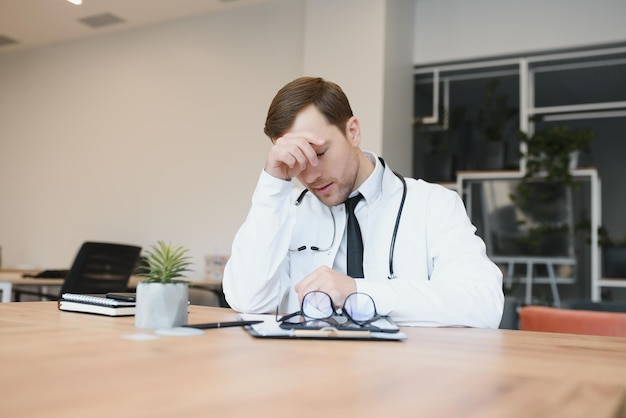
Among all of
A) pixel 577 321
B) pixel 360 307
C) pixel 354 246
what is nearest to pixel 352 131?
pixel 354 246

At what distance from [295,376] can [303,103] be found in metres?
1.17

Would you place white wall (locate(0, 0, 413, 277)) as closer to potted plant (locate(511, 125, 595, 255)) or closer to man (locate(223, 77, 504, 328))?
potted plant (locate(511, 125, 595, 255))

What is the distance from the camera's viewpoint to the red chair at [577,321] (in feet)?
6.95

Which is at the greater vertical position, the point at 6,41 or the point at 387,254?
the point at 6,41

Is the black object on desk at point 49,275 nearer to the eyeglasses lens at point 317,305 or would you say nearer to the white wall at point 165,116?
the white wall at point 165,116

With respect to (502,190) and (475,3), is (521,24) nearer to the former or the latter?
(475,3)

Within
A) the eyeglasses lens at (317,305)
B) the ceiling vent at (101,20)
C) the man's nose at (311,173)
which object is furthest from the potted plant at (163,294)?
the ceiling vent at (101,20)

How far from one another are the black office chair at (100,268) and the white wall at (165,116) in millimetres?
1263

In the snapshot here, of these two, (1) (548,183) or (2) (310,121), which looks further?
(1) (548,183)

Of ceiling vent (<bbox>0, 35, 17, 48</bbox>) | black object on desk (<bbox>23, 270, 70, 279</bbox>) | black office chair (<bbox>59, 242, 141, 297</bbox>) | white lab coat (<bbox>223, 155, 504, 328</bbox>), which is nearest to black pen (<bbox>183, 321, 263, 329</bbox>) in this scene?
white lab coat (<bbox>223, 155, 504, 328</bbox>)

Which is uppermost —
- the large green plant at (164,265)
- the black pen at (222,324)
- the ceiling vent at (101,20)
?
the ceiling vent at (101,20)

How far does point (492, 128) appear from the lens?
16.5ft

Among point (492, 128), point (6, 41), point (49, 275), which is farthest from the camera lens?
point (6, 41)

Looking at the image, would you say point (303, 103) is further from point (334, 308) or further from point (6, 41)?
point (6, 41)
